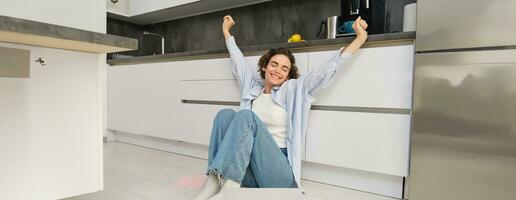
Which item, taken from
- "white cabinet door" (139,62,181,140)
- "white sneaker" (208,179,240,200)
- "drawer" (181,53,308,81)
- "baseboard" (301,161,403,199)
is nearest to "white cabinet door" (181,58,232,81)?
"drawer" (181,53,308,81)

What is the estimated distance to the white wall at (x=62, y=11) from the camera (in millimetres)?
1030

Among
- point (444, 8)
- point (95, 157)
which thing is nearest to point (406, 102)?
point (444, 8)

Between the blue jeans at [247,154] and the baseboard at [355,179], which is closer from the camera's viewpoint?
the blue jeans at [247,154]

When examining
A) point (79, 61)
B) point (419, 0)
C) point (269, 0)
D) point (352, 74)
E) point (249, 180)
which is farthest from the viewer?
point (269, 0)

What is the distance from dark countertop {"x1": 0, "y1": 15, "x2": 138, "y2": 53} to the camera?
0.73 meters

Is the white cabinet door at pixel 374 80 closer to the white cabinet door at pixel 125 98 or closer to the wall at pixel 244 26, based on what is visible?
the wall at pixel 244 26

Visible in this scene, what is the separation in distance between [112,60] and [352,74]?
2243mm

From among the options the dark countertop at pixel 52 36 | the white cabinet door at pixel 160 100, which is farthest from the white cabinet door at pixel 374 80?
the white cabinet door at pixel 160 100

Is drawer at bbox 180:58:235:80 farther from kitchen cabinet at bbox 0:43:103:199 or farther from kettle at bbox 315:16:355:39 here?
kitchen cabinet at bbox 0:43:103:199

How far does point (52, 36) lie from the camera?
82 centimetres

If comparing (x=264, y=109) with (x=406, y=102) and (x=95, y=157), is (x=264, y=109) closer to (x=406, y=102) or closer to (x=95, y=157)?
(x=406, y=102)

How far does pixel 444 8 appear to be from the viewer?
4.02ft

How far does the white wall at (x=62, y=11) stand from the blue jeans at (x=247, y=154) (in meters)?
0.64

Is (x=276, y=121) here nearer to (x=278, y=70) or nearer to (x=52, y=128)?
(x=278, y=70)
